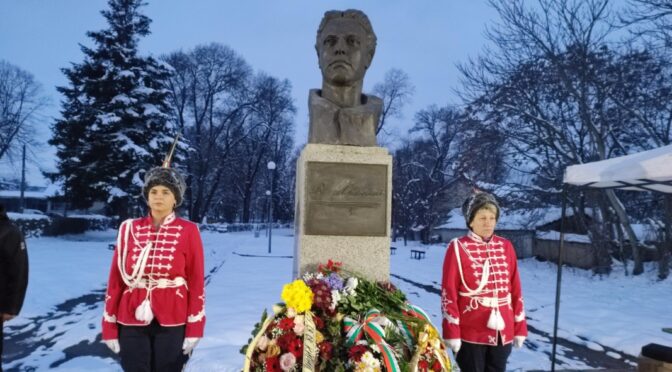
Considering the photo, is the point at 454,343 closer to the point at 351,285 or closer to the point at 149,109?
the point at 351,285

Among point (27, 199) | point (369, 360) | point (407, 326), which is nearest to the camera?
point (369, 360)

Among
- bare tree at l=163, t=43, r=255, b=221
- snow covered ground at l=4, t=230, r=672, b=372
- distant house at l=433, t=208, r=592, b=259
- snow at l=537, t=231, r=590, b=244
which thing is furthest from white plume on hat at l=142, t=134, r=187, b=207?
bare tree at l=163, t=43, r=255, b=221

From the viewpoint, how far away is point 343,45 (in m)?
4.32

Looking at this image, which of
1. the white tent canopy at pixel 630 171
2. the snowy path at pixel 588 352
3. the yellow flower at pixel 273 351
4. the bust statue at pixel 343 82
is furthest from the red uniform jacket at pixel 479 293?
the snowy path at pixel 588 352

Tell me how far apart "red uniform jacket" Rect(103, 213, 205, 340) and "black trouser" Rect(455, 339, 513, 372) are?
6.48 ft

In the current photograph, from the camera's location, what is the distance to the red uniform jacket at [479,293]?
3.36 metres

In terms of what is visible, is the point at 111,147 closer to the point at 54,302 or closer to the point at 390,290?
the point at 54,302

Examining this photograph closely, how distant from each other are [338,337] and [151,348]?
1307 millimetres

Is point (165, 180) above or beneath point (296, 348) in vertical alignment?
above

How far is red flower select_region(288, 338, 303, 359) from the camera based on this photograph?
3016 mm

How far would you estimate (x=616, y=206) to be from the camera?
48.4ft

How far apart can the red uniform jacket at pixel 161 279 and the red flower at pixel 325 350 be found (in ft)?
2.82

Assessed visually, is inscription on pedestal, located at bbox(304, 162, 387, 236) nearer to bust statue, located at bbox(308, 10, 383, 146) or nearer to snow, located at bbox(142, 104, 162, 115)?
bust statue, located at bbox(308, 10, 383, 146)

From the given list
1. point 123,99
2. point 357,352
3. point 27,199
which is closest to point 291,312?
point 357,352
